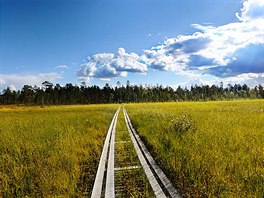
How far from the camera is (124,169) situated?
7785 mm

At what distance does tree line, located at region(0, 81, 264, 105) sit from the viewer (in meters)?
137

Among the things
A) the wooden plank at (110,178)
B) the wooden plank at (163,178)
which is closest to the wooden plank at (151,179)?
the wooden plank at (163,178)

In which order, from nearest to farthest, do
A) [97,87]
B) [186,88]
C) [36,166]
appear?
[36,166], [97,87], [186,88]

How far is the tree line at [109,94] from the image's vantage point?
136875 mm

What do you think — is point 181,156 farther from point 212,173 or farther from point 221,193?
point 221,193

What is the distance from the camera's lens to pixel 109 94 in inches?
6201

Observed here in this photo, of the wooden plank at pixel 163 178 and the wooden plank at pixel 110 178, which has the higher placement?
the wooden plank at pixel 163 178

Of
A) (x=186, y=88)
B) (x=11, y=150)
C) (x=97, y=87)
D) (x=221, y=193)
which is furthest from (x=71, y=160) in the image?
(x=186, y=88)

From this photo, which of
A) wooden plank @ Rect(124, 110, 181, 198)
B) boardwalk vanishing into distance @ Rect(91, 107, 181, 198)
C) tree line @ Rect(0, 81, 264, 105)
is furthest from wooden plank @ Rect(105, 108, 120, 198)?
tree line @ Rect(0, 81, 264, 105)

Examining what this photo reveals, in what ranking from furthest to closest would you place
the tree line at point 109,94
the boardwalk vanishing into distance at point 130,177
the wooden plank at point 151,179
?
the tree line at point 109,94 → the boardwalk vanishing into distance at point 130,177 → the wooden plank at point 151,179

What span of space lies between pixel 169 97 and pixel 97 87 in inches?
1665

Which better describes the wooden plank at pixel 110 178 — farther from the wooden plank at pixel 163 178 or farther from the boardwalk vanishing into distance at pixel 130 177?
the wooden plank at pixel 163 178

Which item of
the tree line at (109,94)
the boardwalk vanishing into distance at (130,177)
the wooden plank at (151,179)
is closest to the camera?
the wooden plank at (151,179)

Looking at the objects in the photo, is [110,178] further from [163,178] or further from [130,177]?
[163,178]
